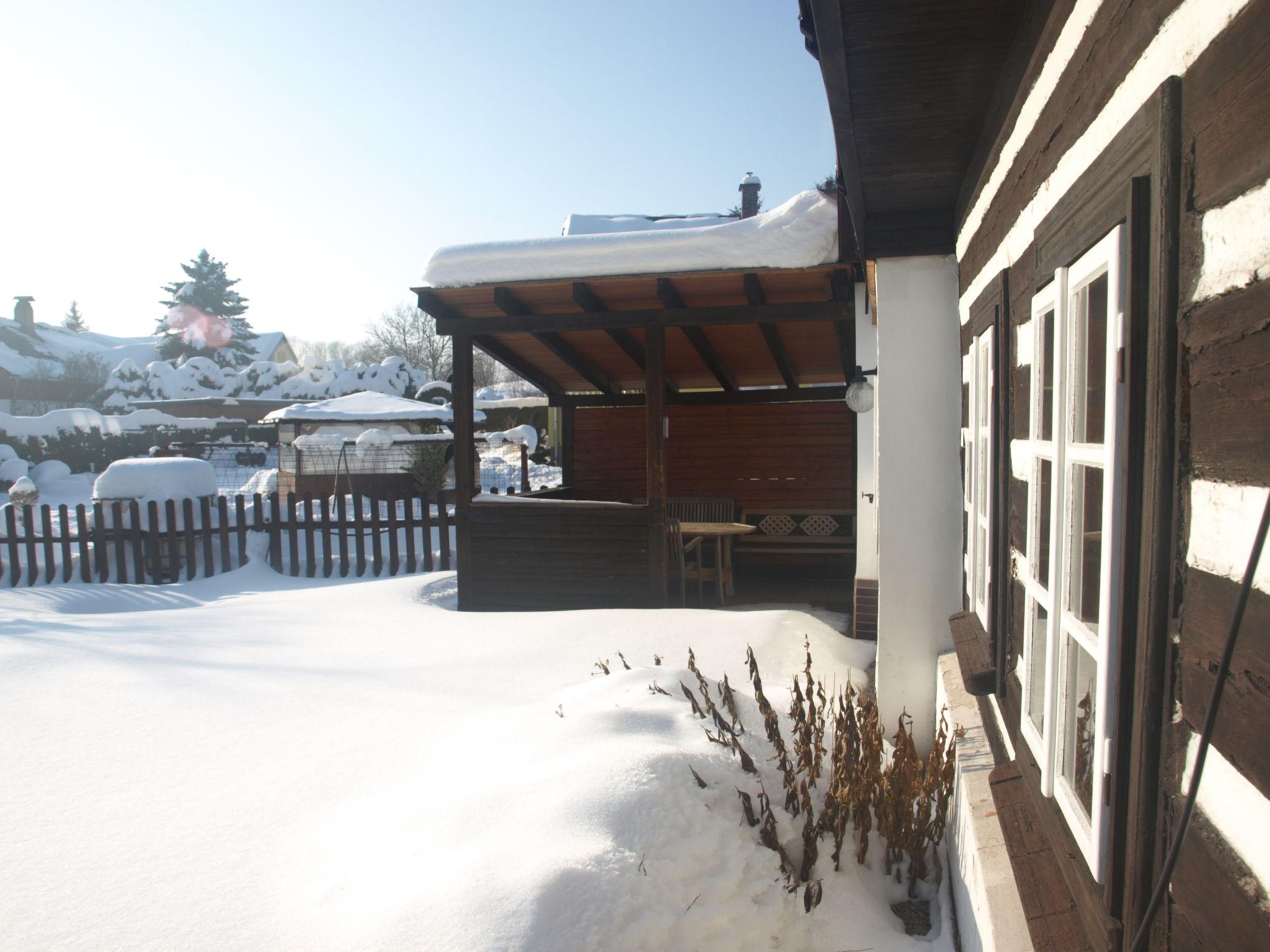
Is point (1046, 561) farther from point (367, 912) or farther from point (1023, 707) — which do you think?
point (367, 912)

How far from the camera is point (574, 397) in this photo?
464 inches

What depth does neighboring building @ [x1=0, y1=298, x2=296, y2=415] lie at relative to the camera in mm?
40469

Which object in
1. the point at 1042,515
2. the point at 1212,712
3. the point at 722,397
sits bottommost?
the point at 1212,712

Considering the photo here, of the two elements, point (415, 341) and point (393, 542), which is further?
point (415, 341)

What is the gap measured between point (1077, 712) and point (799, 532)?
363 inches

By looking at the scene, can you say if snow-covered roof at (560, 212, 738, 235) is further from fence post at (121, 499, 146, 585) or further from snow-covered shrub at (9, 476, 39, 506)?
snow-covered shrub at (9, 476, 39, 506)

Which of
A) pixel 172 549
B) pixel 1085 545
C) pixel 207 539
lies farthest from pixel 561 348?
pixel 1085 545

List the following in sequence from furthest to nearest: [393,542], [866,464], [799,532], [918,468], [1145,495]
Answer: [799,532] < [393,542] < [866,464] < [918,468] < [1145,495]

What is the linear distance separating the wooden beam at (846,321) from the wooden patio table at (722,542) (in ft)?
6.18

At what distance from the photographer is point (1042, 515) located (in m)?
2.07

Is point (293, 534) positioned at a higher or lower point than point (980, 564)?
lower

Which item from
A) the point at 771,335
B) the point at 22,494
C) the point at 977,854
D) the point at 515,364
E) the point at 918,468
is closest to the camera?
the point at 977,854

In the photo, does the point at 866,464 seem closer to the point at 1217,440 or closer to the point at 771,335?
the point at 771,335

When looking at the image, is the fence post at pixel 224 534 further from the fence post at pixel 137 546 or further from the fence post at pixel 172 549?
the fence post at pixel 137 546
